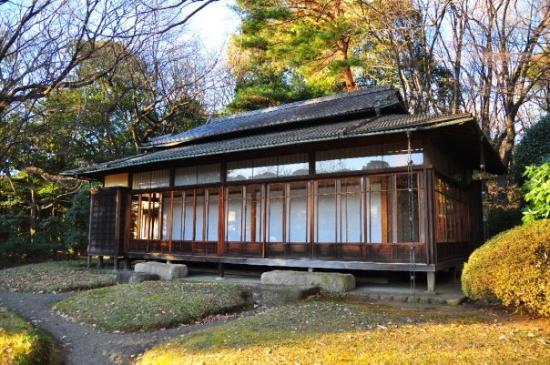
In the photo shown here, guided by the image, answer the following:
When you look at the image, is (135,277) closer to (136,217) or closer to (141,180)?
(136,217)

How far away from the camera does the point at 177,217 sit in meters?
14.1

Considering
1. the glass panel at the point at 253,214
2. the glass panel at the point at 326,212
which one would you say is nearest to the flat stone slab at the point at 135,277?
the glass panel at the point at 253,214

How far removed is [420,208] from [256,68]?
59.9ft

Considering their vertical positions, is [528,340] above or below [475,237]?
below

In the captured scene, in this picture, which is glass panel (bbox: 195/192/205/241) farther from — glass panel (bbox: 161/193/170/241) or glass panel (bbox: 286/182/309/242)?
glass panel (bbox: 286/182/309/242)

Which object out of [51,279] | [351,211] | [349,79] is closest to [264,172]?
[351,211]

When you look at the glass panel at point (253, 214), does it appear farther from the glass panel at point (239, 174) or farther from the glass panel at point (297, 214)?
the glass panel at point (297, 214)

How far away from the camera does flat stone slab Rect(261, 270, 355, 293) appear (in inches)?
377

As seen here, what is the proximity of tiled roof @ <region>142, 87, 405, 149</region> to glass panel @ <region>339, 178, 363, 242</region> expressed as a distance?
8.61 ft

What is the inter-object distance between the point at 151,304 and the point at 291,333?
126 inches

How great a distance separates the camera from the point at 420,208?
9.74 meters

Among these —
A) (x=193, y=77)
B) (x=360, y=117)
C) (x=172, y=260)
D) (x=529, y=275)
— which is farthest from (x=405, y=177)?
(x=193, y=77)

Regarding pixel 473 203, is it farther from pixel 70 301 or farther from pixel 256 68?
pixel 256 68

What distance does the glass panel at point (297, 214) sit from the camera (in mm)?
11602
